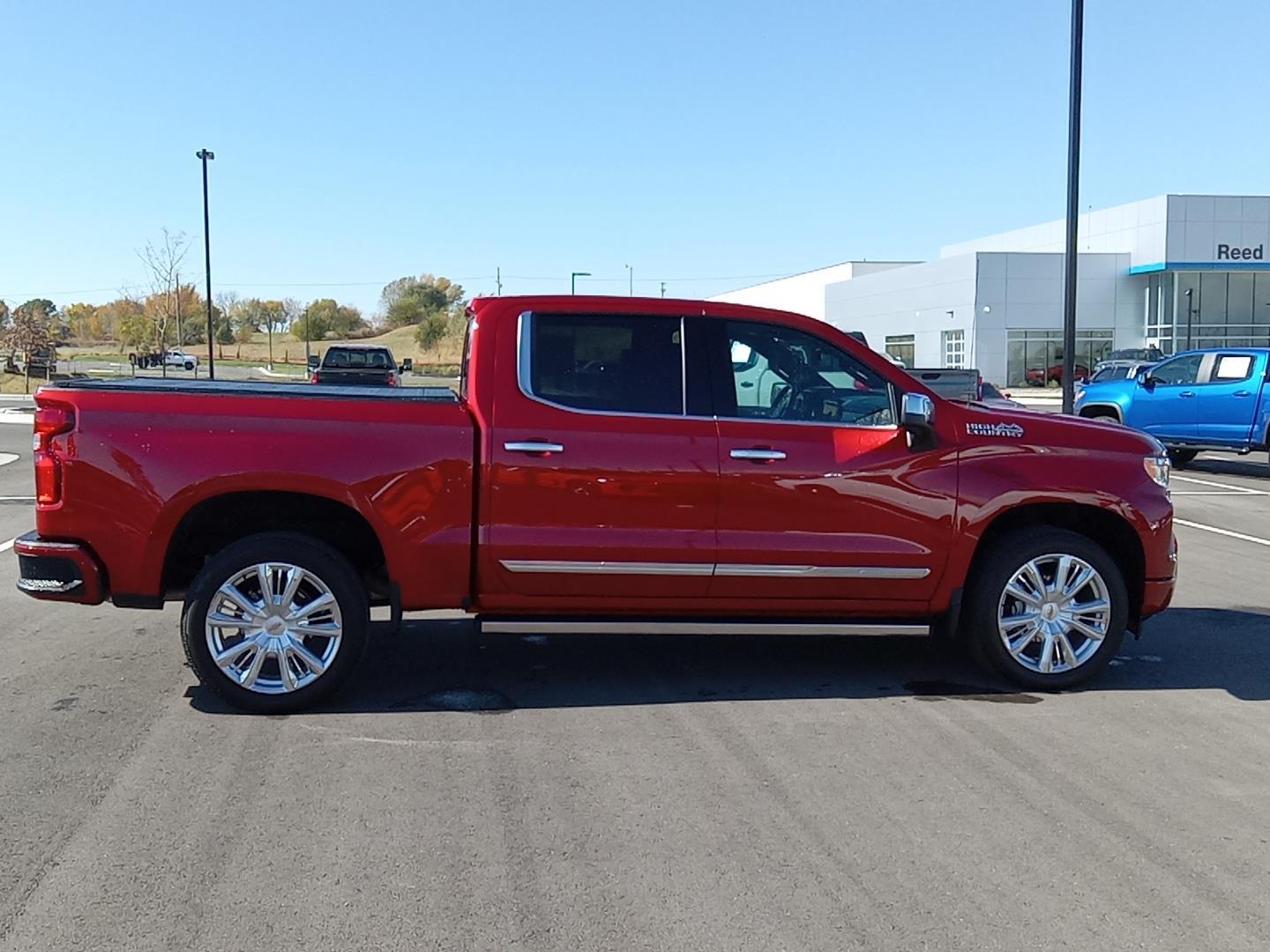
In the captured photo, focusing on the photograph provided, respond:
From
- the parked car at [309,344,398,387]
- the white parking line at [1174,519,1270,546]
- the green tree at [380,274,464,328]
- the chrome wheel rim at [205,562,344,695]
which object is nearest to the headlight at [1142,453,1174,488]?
the chrome wheel rim at [205,562,344,695]

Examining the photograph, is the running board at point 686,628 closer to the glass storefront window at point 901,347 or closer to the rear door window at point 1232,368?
the rear door window at point 1232,368

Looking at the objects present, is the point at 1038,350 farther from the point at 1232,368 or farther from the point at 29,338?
the point at 29,338

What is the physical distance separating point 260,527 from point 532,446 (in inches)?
58.9

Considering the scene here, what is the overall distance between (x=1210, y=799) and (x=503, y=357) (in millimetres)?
3668

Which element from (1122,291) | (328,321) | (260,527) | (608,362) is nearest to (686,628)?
(608,362)

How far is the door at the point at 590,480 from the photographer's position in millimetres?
5824

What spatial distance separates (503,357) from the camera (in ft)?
19.5

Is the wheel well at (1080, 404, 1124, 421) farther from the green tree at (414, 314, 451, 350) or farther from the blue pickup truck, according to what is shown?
the green tree at (414, 314, 451, 350)

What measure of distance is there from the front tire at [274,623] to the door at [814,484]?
1.83 meters

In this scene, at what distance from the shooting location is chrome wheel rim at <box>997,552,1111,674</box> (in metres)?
6.22

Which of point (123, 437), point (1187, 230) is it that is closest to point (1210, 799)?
point (123, 437)

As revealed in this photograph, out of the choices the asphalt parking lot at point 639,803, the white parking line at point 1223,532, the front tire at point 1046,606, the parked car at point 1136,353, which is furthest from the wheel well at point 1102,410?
the parked car at point 1136,353

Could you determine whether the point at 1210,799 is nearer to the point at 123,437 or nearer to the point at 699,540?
the point at 699,540

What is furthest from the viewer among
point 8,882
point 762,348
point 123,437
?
point 762,348
